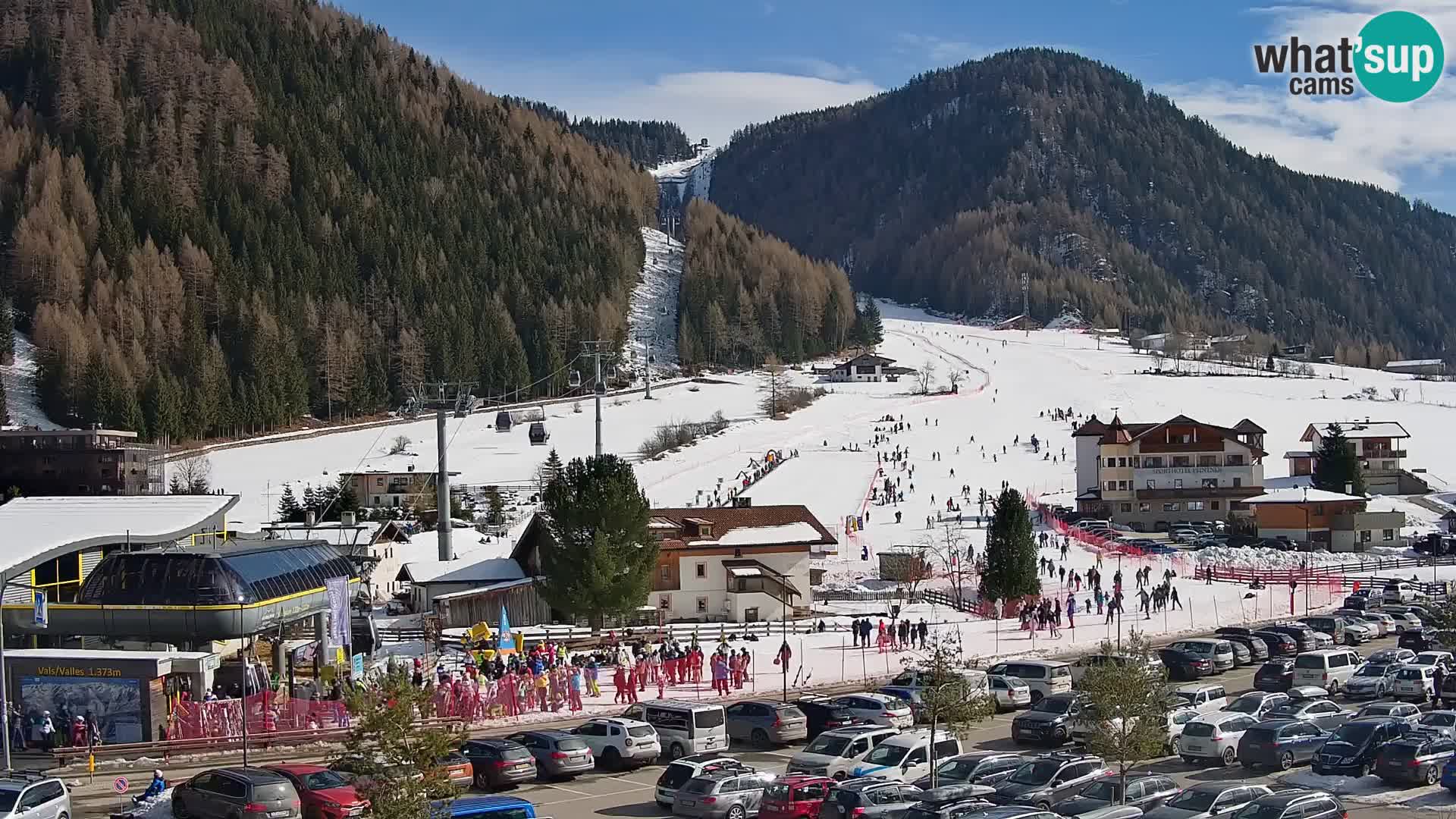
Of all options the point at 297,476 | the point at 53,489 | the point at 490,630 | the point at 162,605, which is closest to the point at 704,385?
the point at 297,476

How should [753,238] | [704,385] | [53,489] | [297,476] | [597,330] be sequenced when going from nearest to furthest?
[53,489], [297,476], [704,385], [597,330], [753,238]

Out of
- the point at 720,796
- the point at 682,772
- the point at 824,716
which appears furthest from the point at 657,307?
the point at 720,796

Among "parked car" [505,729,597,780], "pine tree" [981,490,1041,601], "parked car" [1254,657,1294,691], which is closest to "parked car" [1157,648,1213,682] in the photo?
"parked car" [1254,657,1294,691]

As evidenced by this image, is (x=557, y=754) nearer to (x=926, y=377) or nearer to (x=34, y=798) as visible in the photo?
(x=34, y=798)

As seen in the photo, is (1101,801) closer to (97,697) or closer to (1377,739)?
(1377,739)

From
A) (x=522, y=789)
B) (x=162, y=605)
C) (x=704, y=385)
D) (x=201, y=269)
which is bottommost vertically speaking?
(x=522, y=789)

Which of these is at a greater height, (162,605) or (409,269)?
(409,269)

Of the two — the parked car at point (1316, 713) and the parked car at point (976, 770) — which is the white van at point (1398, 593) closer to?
the parked car at point (1316, 713)
